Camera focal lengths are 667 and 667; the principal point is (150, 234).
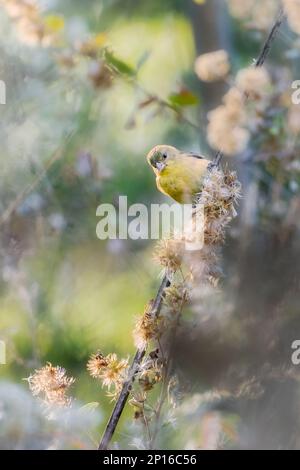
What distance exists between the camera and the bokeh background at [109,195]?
3.34 feet

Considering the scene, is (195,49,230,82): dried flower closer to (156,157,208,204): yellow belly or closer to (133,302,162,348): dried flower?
(156,157,208,204): yellow belly

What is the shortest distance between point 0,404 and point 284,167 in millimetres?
563

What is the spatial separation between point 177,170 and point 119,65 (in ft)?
0.71

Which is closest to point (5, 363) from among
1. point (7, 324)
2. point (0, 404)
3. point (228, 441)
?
point (7, 324)

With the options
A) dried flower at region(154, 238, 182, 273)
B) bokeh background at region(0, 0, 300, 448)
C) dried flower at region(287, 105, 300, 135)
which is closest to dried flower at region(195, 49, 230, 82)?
bokeh background at region(0, 0, 300, 448)

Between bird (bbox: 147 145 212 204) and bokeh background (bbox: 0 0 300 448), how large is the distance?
6.9 inches

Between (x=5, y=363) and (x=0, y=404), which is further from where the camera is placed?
(x=5, y=363)

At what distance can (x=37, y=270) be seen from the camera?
1079 mm

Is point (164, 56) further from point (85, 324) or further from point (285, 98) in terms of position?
point (85, 324)

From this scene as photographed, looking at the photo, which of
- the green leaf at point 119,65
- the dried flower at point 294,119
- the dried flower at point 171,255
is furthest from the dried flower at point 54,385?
the dried flower at point 294,119

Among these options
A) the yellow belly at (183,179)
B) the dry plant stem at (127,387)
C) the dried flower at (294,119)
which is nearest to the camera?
the dry plant stem at (127,387)

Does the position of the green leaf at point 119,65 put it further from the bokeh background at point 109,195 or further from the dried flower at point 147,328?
the dried flower at point 147,328

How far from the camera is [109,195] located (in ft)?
3.62

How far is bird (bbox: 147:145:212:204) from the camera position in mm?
774
